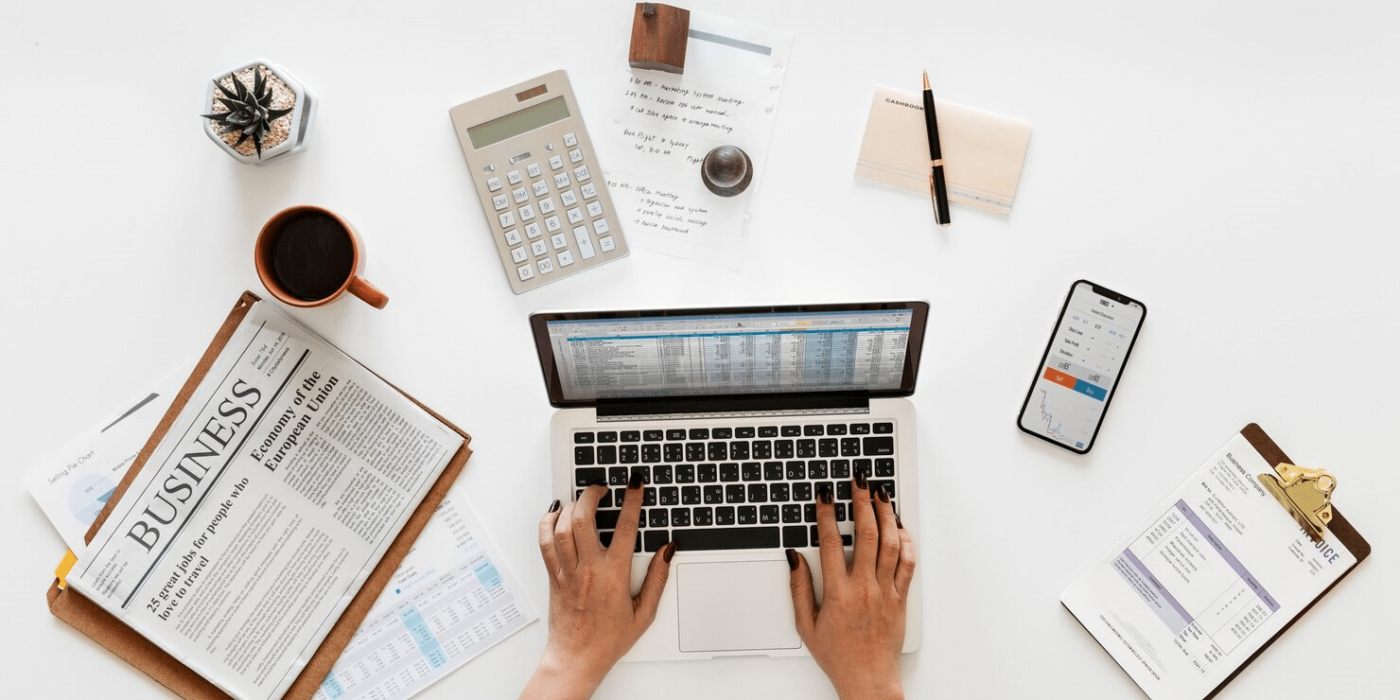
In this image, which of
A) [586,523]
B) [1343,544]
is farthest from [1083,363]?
[586,523]

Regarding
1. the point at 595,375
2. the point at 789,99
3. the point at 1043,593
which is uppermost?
the point at 789,99

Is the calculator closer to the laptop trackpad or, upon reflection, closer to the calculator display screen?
the calculator display screen

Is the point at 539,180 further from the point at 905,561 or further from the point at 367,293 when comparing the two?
the point at 905,561

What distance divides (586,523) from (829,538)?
0.85 ft

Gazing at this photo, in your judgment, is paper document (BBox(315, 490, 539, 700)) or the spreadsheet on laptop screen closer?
the spreadsheet on laptop screen

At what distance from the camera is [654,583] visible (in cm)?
87

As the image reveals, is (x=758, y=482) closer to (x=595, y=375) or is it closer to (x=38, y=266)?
(x=595, y=375)

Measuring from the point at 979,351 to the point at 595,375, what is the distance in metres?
0.43

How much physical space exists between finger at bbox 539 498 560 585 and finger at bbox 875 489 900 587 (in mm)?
346

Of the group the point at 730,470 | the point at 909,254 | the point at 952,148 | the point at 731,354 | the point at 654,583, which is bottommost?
the point at 654,583

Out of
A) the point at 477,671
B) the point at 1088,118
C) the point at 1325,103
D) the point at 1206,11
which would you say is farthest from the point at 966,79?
the point at 477,671

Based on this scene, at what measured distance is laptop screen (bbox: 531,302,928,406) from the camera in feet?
2.57

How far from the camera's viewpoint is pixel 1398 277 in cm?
91

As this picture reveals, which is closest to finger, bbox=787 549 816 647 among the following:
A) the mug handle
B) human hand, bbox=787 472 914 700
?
human hand, bbox=787 472 914 700
